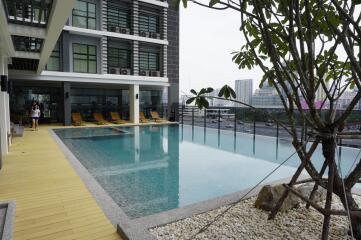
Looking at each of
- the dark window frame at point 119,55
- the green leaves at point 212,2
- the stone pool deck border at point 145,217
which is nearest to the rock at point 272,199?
the stone pool deck border at point 145,217

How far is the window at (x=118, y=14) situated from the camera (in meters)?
18.0

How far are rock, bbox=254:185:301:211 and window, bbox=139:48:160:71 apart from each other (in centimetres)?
1688

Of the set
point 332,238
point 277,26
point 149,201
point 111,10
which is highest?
point 111,10

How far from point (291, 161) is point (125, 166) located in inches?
192

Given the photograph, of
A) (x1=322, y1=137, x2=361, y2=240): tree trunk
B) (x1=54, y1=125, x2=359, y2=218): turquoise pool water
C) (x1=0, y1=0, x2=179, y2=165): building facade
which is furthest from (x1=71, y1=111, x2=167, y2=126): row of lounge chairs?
(x1=322, y1=137, x2=361, y2=240): tree trunk

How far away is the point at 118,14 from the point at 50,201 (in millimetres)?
16797

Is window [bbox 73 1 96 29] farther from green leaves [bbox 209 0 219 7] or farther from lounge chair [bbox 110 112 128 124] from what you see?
green leaves [bbox 209 0 219 7]

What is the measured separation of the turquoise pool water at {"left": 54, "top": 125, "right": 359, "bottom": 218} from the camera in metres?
5.03

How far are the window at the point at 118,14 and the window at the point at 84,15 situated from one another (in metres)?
1.06

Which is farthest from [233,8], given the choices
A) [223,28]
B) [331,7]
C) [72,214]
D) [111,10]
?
[111,10]

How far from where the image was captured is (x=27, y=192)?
4375mm

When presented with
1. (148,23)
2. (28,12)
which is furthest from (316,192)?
(148,23)

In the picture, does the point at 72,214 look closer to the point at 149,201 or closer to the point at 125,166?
the point at 149,201

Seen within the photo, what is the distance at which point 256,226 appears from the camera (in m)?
3.17
